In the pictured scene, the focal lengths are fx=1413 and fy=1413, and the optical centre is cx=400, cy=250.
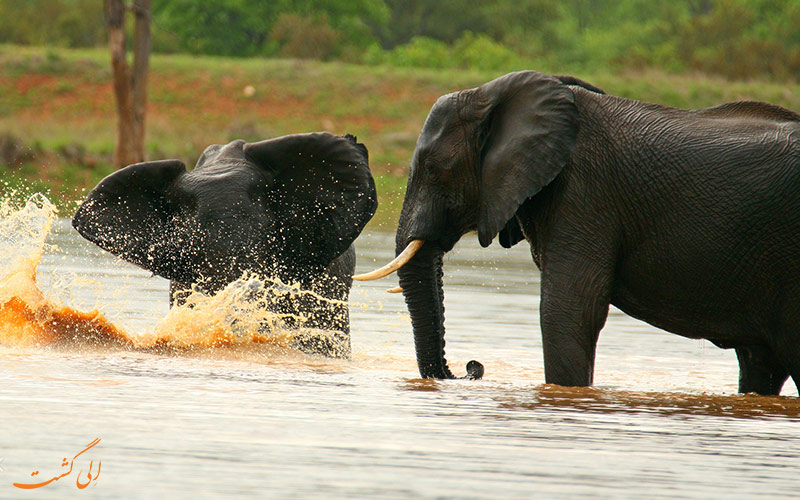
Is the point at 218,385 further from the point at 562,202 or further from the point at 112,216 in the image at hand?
the point at 112,216

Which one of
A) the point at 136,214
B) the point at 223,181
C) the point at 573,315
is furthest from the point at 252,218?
the point at 573,315

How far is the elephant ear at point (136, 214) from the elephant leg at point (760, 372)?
3.35 meters

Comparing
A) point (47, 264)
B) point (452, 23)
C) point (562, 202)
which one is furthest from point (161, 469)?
point (452, 23)

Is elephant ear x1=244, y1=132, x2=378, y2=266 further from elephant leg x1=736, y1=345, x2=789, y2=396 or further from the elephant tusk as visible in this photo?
elephant leg x1=736, y1=345, x2=789, y2=396

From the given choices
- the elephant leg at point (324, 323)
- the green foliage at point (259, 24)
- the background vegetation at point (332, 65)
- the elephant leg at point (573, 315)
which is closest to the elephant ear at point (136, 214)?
the elephant leg at point (324, 323)

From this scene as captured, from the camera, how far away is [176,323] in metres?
7.88

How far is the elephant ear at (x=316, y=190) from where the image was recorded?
28.2 ft

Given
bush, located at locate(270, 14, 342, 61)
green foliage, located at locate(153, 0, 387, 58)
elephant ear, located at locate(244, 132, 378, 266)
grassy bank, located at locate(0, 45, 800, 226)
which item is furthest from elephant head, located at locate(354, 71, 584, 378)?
green foliage, located at locate(153, 0, 387, 58)

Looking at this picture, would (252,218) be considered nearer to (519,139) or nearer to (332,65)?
(519,139)

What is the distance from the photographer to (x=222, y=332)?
7805mm

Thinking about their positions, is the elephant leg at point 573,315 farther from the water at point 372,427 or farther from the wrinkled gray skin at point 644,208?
the water at point 372,427

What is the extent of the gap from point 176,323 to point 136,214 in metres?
0.91

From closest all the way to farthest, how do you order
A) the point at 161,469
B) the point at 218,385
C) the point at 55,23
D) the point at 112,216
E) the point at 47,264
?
the point at 161,469
the point at 218,385
the point at 112,216
the point at 47,264
the point at 55,23

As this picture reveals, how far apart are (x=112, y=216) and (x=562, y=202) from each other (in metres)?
3.21
